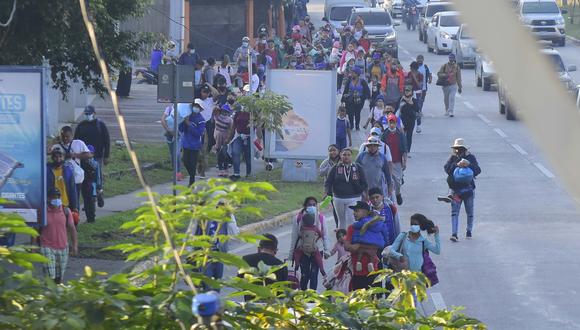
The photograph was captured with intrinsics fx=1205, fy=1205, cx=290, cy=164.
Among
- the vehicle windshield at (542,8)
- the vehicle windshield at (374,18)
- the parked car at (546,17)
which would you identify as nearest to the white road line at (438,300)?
the parked car at (546,17)

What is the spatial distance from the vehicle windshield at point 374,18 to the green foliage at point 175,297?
45.6 m

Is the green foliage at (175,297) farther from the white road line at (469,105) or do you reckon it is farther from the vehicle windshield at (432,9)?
the vehicle windshield at (432,9)

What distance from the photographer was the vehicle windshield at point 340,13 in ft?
183

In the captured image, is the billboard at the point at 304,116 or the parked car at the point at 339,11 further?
the parked car at the point at 339,11

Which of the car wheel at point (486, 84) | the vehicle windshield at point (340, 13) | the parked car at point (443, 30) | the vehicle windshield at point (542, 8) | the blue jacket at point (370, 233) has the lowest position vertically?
the blue jacket at point (370, 233)

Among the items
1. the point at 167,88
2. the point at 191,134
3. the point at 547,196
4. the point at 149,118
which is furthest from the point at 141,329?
the point at 149,118

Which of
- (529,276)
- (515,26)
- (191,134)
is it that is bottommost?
(529,276)

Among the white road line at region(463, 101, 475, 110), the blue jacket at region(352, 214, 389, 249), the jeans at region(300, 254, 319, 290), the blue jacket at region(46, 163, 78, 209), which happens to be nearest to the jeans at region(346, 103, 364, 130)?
the white road line at region(463, 101, 475, 110)

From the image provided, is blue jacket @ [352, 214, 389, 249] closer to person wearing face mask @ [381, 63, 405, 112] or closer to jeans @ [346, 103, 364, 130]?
person wearing face mask @ [381, 63, 405, 112]

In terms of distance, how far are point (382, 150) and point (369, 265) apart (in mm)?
5375

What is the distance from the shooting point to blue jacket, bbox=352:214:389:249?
12.4 meters

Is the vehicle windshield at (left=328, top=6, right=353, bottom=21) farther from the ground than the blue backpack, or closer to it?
farther from the ground

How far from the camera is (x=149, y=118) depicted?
30.1m

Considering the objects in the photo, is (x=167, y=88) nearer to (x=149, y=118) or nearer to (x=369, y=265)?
(x=369, y=265)
